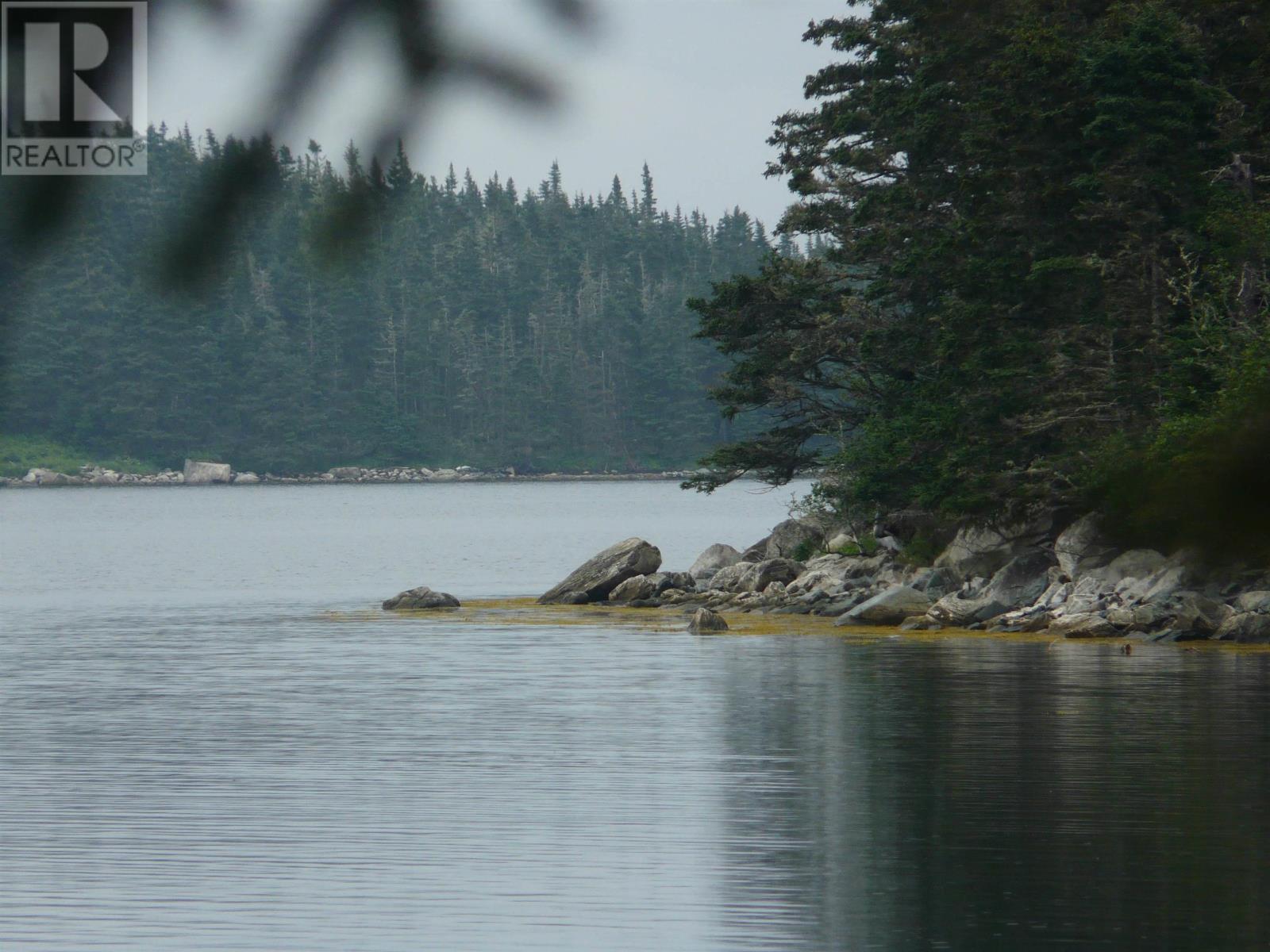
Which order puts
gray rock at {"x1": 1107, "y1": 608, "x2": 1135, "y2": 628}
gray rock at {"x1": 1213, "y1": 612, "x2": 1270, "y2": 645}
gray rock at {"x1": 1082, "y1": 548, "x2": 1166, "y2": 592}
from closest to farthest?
gray rock at {"x1": 1213, "y1": 612, "x2": 1270, "y2": 645}
gray rock at {"x1": 1107, "y1": 608, "x2": 1135, "y2": 628}
gray rock at {"x1": 1082, "y1": 548, "x2": 1166, "y2": 592}

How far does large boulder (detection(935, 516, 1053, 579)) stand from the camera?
37250 mm

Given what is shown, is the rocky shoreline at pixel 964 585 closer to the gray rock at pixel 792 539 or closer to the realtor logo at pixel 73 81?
the gray rock at pixel 792 539

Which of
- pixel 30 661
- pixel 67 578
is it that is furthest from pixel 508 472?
pixel 30 661

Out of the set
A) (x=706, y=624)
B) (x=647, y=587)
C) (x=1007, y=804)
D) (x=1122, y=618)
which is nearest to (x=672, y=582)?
(x=647, y=587)

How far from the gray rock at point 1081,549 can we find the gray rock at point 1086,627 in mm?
1471

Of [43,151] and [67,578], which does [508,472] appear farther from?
[43,151]

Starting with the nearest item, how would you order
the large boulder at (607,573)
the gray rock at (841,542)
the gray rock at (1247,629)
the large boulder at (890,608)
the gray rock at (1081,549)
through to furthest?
the gray rock at (1247,629) → the gray rock at (1081,549) → the large boulder at (890,608) → the gray rock at (841,542) → the large boulder at (607,573)

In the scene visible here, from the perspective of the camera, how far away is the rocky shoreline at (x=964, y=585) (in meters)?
33.4

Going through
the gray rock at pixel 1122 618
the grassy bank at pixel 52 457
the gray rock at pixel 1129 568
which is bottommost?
the gray rock at pixel 1122 618

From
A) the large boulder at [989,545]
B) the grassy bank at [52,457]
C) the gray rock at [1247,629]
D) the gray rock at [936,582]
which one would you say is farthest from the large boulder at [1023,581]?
the grassy bank at [52,457]

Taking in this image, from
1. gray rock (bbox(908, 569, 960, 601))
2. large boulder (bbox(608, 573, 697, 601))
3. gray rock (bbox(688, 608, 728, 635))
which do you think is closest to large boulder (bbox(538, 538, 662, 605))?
large boulder (bbox(608, 573, 697, 601))

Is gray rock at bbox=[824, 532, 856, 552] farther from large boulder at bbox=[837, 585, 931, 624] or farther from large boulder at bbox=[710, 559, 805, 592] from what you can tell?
large boulder at bbox=[837, 585, 931, 624]

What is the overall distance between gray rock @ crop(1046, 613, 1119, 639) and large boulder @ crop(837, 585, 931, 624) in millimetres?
4234

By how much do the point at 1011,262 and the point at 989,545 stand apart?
22.7ft
